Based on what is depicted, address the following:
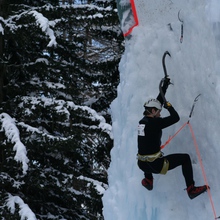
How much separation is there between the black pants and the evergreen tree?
11.0 ft

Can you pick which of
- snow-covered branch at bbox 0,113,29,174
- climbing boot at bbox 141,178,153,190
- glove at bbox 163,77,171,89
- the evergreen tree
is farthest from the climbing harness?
the evergreen tree

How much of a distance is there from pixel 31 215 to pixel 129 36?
3.65 m

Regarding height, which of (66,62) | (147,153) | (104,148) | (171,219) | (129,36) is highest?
(66,62)

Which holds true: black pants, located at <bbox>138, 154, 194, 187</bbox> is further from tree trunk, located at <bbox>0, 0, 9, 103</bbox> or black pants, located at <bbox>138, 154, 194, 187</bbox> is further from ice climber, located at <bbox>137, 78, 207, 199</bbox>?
tree trunk, located at <bbox>0, 0, 9, 103</bbox>

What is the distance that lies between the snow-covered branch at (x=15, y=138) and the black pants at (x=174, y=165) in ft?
9.33

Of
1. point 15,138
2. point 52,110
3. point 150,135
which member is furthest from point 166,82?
point 52,110

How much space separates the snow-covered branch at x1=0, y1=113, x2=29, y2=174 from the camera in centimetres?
685

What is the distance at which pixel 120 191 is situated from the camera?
Result: 542cm

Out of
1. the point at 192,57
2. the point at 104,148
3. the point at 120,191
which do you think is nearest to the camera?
the point at 192,57

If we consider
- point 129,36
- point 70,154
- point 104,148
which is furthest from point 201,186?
point 70,154

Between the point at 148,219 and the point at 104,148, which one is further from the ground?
the point at 104,148

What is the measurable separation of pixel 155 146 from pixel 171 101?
596 millimetres

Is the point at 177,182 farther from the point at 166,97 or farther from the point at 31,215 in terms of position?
the point at 31,215

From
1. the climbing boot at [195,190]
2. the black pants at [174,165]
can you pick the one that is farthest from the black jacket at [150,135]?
the climbing boot at [195,190]
